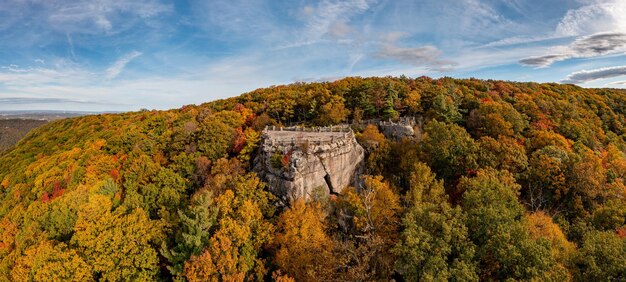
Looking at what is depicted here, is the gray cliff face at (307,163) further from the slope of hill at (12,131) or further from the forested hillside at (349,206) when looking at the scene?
the slope of hill at (12,131)

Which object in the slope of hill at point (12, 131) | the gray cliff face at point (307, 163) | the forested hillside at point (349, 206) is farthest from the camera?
the slope of hill at point (12, 131)

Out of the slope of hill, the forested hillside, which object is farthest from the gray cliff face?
the slope of hill

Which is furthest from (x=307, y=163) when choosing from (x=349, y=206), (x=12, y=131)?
(x=12, y=131)

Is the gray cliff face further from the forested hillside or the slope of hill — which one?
the slope of hill

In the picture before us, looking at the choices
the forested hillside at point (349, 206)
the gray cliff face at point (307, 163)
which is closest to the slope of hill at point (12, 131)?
the forested hillside at point (349, 206)

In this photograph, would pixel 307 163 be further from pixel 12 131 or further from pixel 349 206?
pixel 12 131

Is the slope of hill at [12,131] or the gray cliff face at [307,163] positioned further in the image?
the slope of hill at [12,131]

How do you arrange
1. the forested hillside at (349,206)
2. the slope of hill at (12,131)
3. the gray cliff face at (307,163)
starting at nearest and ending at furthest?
the forested hillside at (349,206) < the gray cliff face at (307,163) < the slope of hill at (12,131)
